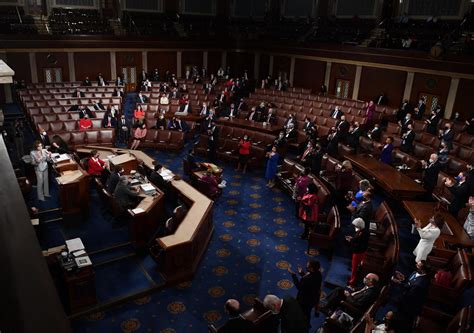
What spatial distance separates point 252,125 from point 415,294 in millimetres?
10557

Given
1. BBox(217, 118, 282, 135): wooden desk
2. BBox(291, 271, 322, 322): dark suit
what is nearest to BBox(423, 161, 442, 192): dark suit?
BBox(291, 271, 322, 322): dark suit

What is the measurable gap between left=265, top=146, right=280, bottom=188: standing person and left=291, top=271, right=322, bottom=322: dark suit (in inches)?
247

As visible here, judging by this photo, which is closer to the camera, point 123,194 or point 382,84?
point 123,194

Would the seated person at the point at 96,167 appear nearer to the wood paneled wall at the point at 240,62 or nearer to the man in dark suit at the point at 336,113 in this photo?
the man in dark suit at the point at 336,113

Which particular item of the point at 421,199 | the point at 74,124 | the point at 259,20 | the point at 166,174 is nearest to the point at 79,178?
the point at 166,174

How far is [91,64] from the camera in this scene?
2441 centimetres

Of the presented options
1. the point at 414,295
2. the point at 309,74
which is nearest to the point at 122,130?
the point at 414,295

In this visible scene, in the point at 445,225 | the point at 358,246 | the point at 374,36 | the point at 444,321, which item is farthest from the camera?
the point at 374,36

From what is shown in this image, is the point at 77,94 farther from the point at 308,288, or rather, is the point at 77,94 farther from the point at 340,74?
the point at 308,288

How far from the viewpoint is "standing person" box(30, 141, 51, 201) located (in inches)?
392

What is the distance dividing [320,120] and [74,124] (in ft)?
30.3

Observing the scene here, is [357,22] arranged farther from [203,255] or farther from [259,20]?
[203,255]

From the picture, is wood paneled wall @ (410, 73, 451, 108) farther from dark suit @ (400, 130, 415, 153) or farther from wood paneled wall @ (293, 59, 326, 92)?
dark suit @ (400, 130, 415, 153)

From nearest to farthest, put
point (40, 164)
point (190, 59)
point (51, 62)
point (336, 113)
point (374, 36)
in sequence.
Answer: point (40, 164) → point (336, 113) → point (374, 36) → point (51, 62) → point (190, 59)
